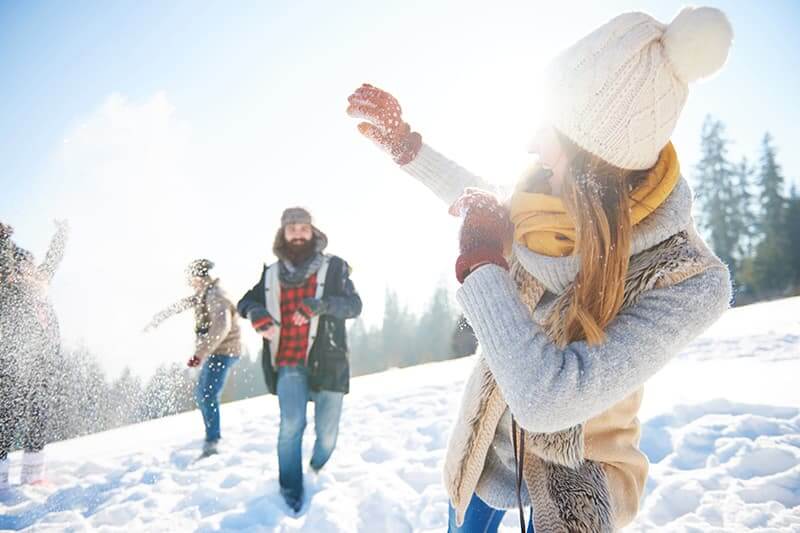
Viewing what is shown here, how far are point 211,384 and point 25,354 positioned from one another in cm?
184

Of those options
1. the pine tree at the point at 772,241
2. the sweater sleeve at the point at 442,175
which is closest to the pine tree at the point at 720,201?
the pine tree at the point at 772,241

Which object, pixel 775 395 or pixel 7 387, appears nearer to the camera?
pixel 7 387

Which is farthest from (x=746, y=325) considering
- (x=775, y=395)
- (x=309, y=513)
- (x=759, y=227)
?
(x=759, y=227)

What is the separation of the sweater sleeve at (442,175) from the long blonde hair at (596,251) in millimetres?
731

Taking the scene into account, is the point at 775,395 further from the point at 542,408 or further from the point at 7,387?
the point at 7,387

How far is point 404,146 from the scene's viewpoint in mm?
2133

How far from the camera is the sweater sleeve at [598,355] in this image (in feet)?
3.26

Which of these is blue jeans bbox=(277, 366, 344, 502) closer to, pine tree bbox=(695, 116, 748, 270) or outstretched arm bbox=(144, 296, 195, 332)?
outstretched arm bbox=(144, 296, 195, 332)

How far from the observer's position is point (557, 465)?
1255 millimetres

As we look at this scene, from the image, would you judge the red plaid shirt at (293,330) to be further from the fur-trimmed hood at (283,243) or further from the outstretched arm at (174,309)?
the outstretched arm at (174,309)

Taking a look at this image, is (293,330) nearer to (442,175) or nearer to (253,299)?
(253,299)

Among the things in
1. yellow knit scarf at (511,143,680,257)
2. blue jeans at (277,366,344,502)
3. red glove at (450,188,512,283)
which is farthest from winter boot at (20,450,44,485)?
yellow knit scarf at (511,143,680,257)

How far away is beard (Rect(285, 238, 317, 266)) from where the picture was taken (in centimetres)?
410

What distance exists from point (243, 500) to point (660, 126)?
165 inches
